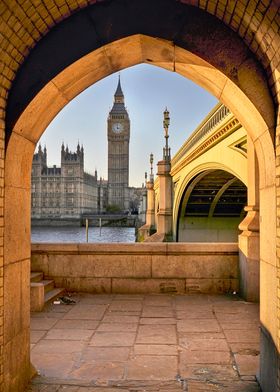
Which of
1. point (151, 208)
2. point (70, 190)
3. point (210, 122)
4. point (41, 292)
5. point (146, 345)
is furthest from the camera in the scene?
point (70, 190)

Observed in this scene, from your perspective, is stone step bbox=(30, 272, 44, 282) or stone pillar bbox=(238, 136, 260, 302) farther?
stone step bbox=(30, 272, 44, 282)

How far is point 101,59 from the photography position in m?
4.28

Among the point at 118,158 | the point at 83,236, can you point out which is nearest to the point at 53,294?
the point at 83,236

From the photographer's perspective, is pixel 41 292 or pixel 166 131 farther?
pixel 166 131

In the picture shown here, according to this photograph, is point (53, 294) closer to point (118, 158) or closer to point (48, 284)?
point (48, 284)

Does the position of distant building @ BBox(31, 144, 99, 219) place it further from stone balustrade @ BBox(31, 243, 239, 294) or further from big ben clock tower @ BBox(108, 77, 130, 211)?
stone balustrade @ BBox(31, 243, 239, 294)

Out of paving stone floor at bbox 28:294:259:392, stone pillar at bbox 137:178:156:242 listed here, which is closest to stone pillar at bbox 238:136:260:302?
paving stone floor at bbox 28:294:259:392

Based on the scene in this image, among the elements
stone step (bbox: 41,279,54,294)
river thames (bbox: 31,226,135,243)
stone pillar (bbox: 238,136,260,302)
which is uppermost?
stone pillar (bbox: 238,136,260,302)

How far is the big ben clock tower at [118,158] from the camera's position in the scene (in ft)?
513

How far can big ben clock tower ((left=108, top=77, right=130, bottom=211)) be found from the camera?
156375mm

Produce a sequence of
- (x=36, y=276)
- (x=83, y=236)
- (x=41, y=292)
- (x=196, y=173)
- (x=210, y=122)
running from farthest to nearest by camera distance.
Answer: (x=83, y=236) → (x=196, y=173) → (x=210, y=122) → (x=36, y=276) → (x=41, y=292)

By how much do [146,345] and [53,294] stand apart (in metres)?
3.25

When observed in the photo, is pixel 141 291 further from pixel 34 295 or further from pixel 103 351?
pixel 103 351

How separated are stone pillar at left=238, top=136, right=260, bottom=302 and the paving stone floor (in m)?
0.38
